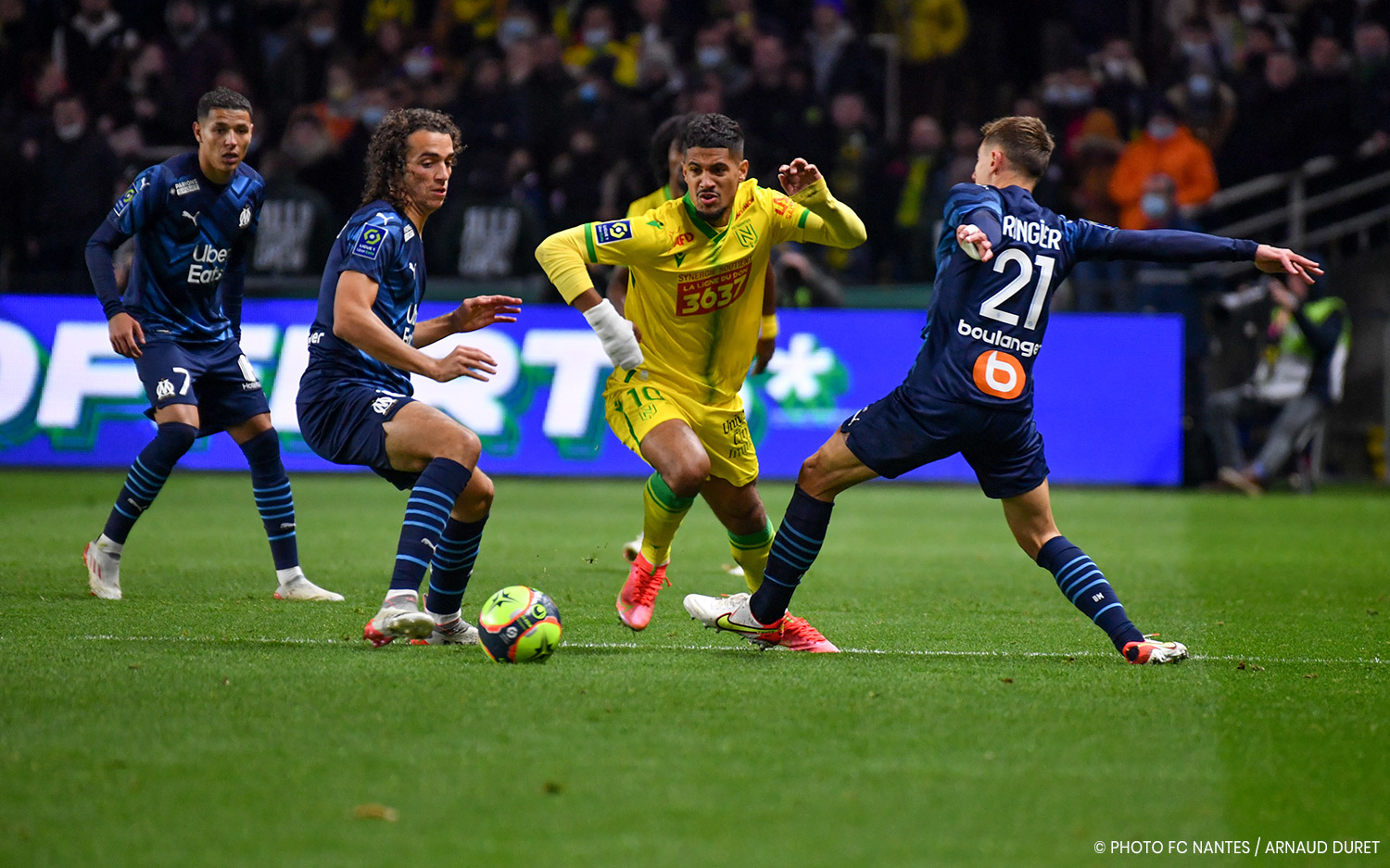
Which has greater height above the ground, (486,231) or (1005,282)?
(1005,282)

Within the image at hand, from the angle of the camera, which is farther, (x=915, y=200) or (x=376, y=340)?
(x=915, y=200)

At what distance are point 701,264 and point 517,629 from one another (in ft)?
5.92

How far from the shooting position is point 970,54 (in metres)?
18.1

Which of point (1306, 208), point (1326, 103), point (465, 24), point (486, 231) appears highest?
point (1326, 103)

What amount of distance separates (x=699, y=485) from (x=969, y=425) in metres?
1.25

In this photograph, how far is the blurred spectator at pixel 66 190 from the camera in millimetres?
15945

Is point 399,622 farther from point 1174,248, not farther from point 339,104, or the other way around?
point 339,104

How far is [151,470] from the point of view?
7.25 m

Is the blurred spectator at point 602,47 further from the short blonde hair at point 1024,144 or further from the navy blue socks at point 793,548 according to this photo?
the navy blue socks at point 793,548

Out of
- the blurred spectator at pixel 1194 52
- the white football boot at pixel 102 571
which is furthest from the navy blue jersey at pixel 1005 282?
the blurred spectator at pixel 1194 52

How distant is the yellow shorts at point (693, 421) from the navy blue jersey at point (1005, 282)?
1.10m

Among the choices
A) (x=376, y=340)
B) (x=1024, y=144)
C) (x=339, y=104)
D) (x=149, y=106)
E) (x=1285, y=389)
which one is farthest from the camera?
(x=149, y=106)

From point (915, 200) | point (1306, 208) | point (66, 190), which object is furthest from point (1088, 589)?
point (66, 190)


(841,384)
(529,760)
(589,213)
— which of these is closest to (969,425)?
(529,760)
